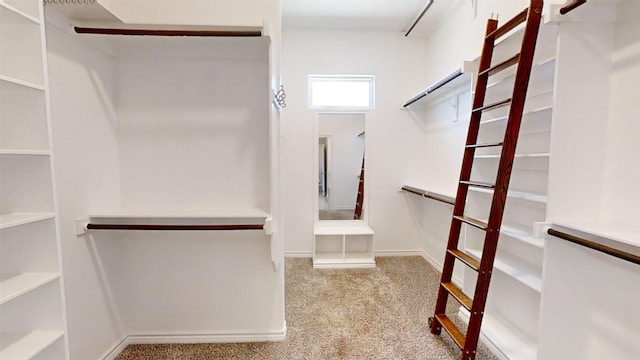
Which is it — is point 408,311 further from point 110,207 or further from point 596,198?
point 110,207

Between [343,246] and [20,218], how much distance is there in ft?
9.36

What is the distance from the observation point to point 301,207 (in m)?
3.81

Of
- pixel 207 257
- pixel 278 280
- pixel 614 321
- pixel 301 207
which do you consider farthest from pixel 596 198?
pixel 301 207

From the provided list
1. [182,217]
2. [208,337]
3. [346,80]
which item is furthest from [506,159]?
[346,80]

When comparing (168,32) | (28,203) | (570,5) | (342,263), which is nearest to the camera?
(28,203)

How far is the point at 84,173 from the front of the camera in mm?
1726

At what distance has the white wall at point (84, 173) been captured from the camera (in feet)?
5.17

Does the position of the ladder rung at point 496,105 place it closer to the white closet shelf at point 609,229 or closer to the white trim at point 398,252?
the white closet shelf at point 609,229

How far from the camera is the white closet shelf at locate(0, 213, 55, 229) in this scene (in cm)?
106

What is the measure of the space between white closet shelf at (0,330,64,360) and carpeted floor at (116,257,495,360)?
89 centimetres

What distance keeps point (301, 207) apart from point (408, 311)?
182 cm

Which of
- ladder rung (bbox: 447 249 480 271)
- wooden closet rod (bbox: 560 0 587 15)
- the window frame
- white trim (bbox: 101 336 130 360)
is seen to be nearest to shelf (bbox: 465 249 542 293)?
ladder rung (bbox: 447 249 480 271)

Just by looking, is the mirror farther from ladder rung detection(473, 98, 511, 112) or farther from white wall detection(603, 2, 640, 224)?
white wall detection(603, 2, 640, 224)

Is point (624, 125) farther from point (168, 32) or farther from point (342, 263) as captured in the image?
point (342, 263)
